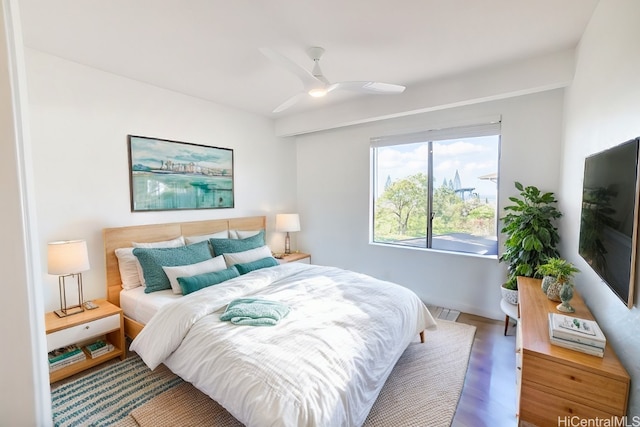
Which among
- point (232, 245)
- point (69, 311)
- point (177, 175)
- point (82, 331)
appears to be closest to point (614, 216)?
point (232, 245)

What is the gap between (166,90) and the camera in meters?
3.07

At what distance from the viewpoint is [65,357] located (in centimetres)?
217

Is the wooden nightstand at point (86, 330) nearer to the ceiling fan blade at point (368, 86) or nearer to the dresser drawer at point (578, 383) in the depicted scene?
the ceiling fan blade at point (368, 86)

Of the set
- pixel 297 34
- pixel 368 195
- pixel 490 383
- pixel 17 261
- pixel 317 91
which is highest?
pixel 297 34

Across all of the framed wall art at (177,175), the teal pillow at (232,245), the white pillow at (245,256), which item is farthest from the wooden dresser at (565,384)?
the framed wall art at (177,175)

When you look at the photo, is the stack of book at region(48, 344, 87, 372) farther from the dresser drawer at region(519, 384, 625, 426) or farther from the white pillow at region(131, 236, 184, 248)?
the dresser drawer at region(519, 384, 625, 426)

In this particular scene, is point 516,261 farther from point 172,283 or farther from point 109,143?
point 109,143

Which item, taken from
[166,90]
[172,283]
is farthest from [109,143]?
[172,283]

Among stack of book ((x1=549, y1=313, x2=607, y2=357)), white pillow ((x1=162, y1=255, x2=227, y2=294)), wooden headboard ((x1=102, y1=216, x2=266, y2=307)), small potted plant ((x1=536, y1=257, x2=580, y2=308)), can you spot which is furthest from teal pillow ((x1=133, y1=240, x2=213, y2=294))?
small potted plant ((x1=536, y1=257, x2=580, y2=308))

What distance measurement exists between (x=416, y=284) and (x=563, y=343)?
229 cm

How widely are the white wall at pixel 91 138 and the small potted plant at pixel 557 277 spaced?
340 centimetres

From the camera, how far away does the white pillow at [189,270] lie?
98.9 inches

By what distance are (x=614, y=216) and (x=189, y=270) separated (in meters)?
2.91

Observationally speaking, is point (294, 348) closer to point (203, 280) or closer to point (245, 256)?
point (203, 280)
